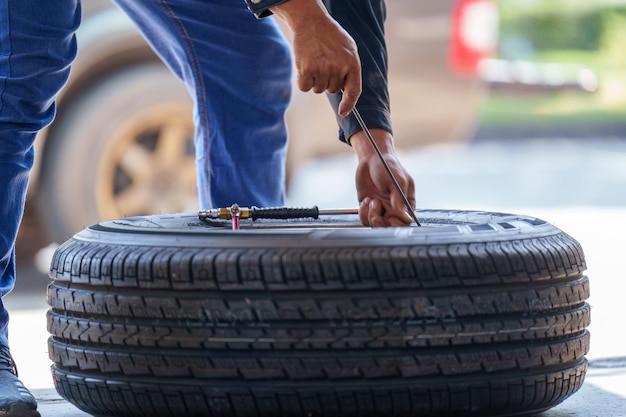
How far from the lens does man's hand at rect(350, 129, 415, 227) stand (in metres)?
2.44

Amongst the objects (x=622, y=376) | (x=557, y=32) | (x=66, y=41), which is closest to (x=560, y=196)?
(x=622, y=376)

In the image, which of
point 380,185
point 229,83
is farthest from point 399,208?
point 229,83

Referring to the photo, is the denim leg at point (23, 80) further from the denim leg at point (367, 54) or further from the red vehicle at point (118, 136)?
the red vehicle at point (118, 136)

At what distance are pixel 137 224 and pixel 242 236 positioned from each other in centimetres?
43

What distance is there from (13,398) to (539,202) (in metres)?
5.59

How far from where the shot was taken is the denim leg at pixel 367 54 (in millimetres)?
2490

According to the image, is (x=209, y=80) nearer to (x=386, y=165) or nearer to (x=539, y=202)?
(x=386, y=165)

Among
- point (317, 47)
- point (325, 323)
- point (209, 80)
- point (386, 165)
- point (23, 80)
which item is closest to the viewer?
point (325, 323)

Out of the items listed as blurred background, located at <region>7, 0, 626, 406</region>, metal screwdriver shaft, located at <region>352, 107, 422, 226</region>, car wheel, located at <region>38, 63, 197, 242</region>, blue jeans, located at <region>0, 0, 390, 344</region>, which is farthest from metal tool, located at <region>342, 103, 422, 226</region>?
car wheel, located at <region>38, 63, 197, 242</region>

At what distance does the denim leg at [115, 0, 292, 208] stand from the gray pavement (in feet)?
2.25

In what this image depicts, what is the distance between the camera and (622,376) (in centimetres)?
253

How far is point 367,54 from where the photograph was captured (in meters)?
2.51

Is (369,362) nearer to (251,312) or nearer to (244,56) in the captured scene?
(251,312)

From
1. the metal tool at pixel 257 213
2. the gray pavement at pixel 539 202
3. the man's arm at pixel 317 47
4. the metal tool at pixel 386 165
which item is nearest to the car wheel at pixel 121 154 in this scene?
the gray pavement at pixel 539 202
